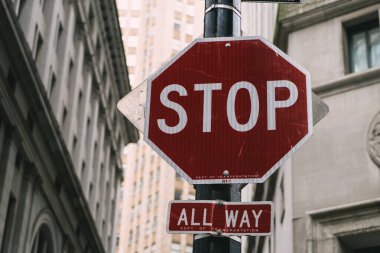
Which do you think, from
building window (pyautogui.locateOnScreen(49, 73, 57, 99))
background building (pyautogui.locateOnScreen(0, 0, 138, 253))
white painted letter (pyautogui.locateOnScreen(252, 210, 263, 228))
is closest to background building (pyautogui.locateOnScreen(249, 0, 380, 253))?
background building (pyautogui.locateOnScreen(0, 0, 138, 253))

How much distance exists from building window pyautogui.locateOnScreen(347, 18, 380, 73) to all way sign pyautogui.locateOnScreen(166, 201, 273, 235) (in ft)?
58.2

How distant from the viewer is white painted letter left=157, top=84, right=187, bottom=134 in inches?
206

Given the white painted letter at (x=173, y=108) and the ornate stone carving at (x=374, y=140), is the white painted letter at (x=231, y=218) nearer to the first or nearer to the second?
the white painted letter at (x=173, y=108)

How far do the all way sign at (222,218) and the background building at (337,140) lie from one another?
15.1 meters

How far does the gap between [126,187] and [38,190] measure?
76769mm

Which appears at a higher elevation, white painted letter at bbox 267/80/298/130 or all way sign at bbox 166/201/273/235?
white painted letter at bbox 267/80/298/130

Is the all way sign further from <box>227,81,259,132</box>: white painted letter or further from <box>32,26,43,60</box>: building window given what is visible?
<box>32,26,43,60</box>: building window

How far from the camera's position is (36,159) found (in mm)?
35969

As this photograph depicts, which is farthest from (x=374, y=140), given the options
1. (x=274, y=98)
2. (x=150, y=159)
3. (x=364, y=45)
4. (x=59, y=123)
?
(x=150, y=159)

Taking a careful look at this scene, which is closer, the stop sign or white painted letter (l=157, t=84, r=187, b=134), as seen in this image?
the stop sign

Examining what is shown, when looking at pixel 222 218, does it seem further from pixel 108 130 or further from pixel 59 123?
pixel 108 130

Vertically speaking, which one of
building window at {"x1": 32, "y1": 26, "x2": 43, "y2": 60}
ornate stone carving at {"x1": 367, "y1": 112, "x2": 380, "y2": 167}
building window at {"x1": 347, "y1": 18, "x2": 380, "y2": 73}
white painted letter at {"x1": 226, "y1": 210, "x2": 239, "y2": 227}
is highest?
building window at {"x1": 32, "y1": 26, "x2": 43, "y2": 60}

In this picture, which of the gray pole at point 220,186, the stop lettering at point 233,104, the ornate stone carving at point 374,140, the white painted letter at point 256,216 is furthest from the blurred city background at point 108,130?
the white painted letter at point 256,216

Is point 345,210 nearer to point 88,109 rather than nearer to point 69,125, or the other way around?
point 69,125
